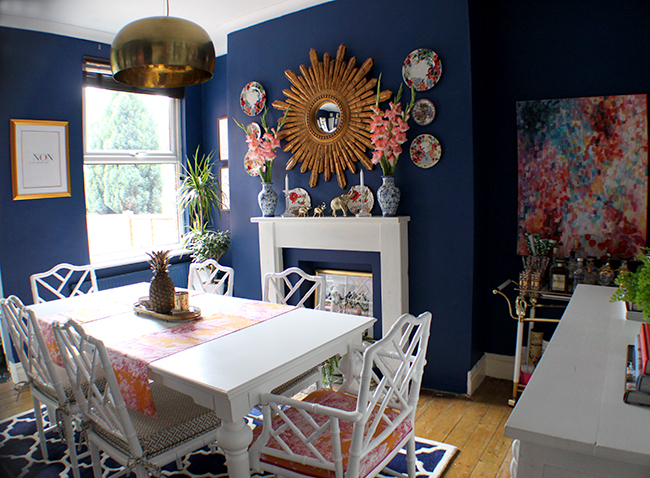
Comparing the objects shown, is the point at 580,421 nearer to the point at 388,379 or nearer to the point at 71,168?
the point at 388,379

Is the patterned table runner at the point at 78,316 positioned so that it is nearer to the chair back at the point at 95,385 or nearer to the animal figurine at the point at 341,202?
the chair back at the point at 95,385

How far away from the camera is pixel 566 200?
2.80 m

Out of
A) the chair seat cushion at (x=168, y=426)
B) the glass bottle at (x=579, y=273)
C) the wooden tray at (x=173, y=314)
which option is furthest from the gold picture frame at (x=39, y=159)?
the glass bottle at (x=579, y=273)

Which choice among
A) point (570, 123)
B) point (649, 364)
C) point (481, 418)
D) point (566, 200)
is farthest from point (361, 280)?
point (649, 364)

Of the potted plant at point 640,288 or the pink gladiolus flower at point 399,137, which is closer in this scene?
the potted plant at point 640,288

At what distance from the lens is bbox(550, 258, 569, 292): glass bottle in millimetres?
2580

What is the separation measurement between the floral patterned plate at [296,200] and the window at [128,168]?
5.16ft

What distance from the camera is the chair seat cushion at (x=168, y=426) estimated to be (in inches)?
65.9

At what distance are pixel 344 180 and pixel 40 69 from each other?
2.32 metres

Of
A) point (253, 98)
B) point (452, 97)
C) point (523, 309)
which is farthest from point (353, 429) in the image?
point (253, 98)

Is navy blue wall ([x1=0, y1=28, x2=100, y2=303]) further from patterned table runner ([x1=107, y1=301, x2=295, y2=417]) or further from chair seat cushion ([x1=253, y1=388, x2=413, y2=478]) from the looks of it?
chair seat cushion ([x1=253, y1=388, x2=413, y2=478])

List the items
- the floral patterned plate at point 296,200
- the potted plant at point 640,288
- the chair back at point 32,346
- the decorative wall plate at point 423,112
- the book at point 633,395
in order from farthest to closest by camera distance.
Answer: the floral patterned plate at point 296,200 → the decorative wall plate at point 423,112 → the chair back at point 32,346 → the potted plant at point 640,288 → the book at point 633,395

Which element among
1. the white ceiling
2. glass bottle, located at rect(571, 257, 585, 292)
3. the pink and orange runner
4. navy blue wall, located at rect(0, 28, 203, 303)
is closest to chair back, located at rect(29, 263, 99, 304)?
navy blue wall, located at rect(0, 28, 203, 303)

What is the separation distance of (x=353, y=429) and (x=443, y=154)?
182cm
